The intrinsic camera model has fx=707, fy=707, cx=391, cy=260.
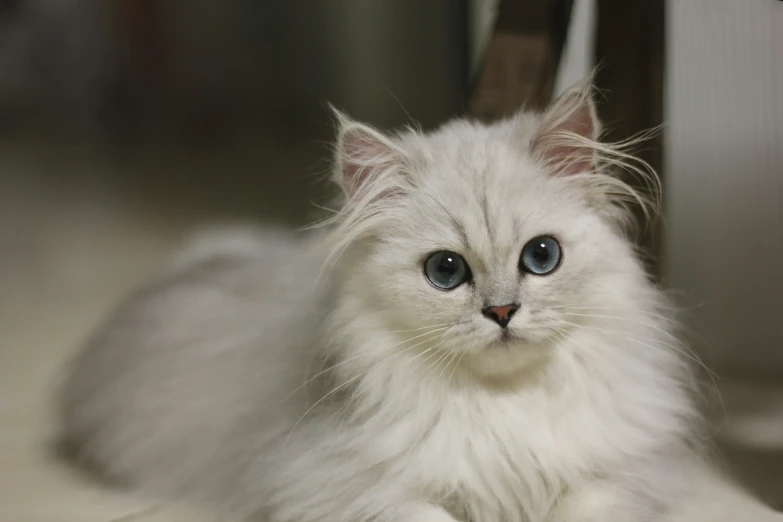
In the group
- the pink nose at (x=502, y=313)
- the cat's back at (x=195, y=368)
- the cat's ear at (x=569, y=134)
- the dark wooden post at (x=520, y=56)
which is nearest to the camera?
the pink nose at (x=502, y=313)

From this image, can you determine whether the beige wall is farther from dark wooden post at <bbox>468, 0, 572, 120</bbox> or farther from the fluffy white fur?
the fluffy white fur

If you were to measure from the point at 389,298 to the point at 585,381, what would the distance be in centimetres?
36

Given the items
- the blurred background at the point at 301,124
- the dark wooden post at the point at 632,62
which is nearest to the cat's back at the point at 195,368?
the blurred background at the point at 301,124

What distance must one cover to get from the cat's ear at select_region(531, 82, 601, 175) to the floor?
0.98m

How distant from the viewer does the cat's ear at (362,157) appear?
121 cm

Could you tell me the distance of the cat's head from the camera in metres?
1.10

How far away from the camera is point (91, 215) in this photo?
216 cm

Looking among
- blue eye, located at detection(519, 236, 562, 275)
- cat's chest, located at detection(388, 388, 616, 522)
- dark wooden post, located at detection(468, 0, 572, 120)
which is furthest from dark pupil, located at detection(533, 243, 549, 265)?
dark wooden post, located at detection(468, 0, 572, 120)

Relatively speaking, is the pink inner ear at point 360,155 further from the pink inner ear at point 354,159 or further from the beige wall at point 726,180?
the beige wall at point 726,180

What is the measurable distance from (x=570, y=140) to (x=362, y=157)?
14.2 inches

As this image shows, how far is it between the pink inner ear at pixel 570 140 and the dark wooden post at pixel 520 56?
44 centimetres

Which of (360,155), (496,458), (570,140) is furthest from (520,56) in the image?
(496,458)

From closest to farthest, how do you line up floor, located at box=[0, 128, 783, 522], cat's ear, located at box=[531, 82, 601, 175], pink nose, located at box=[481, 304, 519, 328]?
pink nose, located at box=[481, 304, 519, 328]
cat's ear, located at box=[531, 82, 601, 175]
floor, located at box=[0, 128, 783, 522]

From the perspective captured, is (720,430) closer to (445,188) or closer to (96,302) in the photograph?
(445,188)
